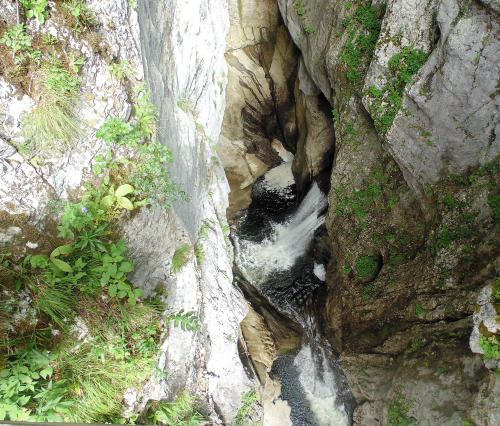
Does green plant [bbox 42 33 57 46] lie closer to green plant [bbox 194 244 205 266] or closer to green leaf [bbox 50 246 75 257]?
green leaf [bbox 50 246 75 257]

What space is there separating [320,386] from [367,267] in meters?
3.94

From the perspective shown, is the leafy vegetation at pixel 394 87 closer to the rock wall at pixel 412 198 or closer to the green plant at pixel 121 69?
the rock wall at pixel 412 198

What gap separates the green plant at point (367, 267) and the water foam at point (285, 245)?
263 cm

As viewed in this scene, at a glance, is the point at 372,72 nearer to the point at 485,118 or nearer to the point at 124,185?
the point at 485,118

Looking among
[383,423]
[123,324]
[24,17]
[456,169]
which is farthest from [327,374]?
[24,17]

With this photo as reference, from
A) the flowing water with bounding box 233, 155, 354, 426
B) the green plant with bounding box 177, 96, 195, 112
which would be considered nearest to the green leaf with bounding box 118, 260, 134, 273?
the green plant with bounding box 177, 96, 195, 112

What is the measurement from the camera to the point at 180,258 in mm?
4504

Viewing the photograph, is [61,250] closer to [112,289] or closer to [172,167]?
[112,289]

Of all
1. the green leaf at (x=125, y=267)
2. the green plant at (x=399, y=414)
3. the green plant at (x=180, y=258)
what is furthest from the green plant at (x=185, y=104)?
the green plant at (x=399, y=414)

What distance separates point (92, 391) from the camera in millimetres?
3010

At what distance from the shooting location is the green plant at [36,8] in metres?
2.69

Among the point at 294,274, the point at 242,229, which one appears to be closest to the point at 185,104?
the point at 242,229

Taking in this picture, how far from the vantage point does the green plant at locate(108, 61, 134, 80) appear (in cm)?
328

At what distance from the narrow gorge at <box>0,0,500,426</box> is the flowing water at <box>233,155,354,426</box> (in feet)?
0.23
